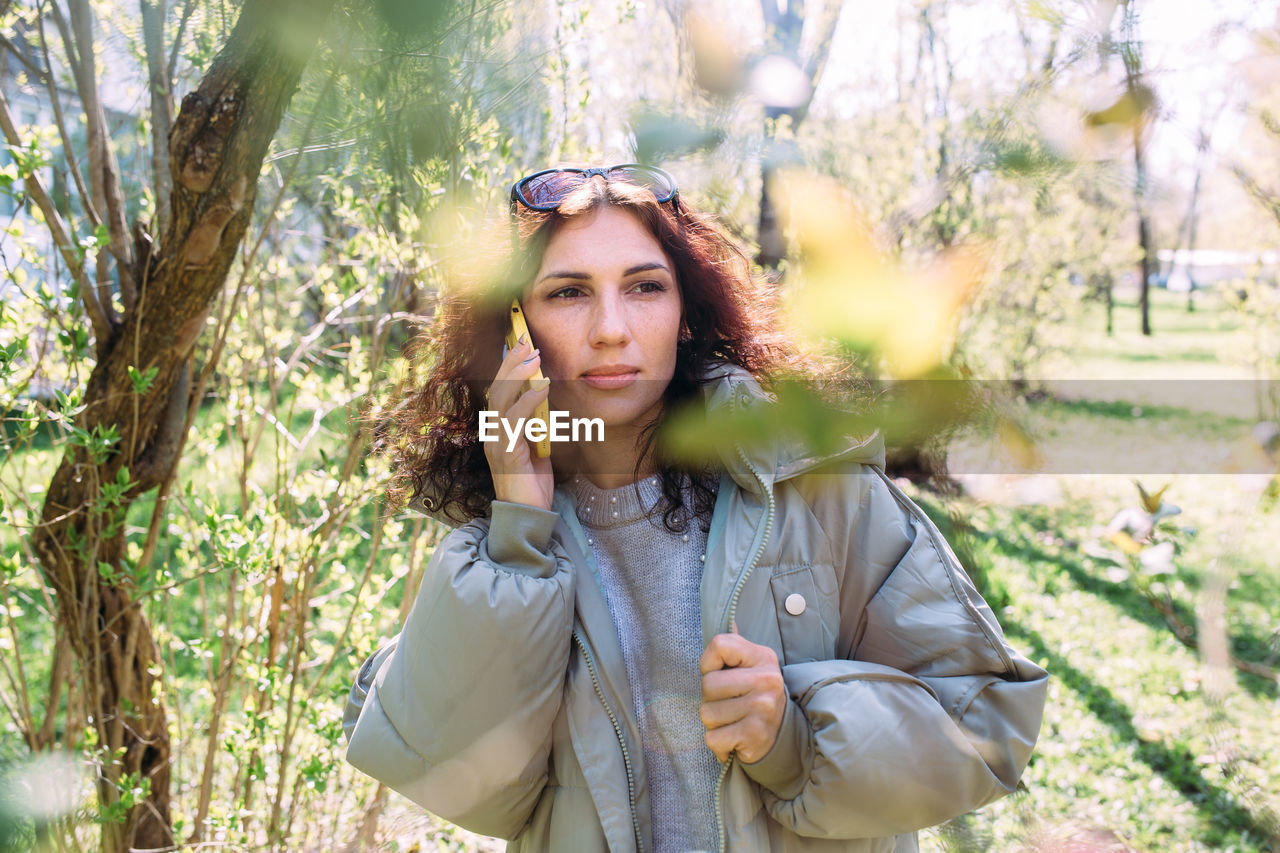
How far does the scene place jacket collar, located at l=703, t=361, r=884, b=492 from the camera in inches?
32.9

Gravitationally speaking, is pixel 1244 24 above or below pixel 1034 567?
above

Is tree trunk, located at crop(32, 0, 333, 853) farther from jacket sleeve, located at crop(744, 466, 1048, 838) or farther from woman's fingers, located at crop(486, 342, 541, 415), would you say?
jacket sleeve, located at crop(744, 466, 1048, 838)

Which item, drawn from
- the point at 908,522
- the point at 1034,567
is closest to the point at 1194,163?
the point at 908,522

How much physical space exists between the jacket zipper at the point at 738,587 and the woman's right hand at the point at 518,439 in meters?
0.36

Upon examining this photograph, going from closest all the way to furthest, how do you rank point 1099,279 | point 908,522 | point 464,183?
point 1099,279 < point 908,522 < point 464,183

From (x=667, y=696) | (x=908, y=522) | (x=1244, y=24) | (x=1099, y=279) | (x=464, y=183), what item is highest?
(x=464, y=183)

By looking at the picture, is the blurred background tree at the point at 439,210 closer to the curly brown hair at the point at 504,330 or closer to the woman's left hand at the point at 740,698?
the curly brown hair at the point at 504,330

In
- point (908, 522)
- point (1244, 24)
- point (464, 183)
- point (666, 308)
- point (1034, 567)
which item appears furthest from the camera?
point (1034, 567)

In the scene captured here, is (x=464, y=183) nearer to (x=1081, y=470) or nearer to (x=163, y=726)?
(x=163, y=726)

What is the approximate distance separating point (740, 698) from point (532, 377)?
0.62 metres

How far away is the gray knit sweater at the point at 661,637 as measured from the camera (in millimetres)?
1465

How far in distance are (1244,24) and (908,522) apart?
3.21 feet

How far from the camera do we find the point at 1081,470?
667mm

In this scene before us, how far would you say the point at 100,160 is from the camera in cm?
227
